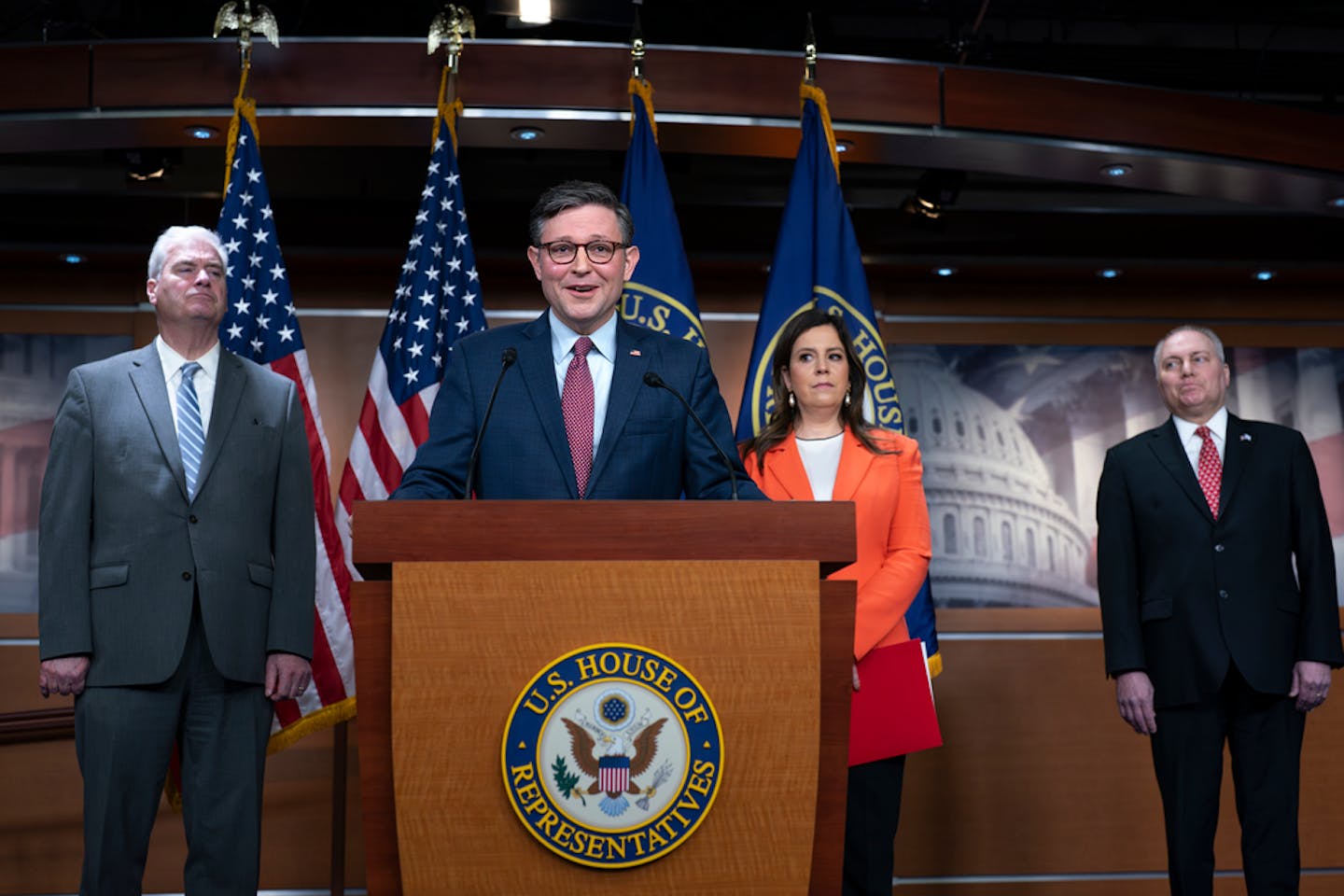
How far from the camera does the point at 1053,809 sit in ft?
15.4

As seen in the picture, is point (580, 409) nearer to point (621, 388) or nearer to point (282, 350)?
point (621, 388)

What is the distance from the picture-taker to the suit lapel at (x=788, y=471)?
10.3ft

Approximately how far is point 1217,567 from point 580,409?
1.91 meters

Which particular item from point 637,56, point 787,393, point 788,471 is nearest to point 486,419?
point 788,471

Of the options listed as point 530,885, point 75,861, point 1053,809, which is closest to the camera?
point 530,885

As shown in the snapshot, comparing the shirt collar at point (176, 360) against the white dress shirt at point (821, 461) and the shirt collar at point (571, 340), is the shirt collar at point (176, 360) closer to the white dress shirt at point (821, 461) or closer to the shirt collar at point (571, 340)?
the shirt collar at point (571, 340)

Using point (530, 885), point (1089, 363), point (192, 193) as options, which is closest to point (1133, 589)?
point (1089, 363)

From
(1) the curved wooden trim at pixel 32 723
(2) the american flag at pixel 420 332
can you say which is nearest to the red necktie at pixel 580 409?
(2) the american flag at pixel 420 332

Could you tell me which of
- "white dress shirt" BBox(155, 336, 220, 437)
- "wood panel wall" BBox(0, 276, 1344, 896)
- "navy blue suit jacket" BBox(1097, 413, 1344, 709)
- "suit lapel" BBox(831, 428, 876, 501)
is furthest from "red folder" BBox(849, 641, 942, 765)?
"wood panel wall" BBox(0, 276, 1344, 896)

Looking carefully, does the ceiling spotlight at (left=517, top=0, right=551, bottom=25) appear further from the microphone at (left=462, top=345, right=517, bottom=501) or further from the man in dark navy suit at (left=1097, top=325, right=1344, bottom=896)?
the microphone at (left=462, top=345, right=517, bottom=501)

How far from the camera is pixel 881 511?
3.10m

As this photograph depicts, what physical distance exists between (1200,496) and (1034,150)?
122 centimetres

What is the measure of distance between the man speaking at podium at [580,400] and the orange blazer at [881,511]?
939 millimetres

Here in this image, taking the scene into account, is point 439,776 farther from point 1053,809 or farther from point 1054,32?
point 1054,32
